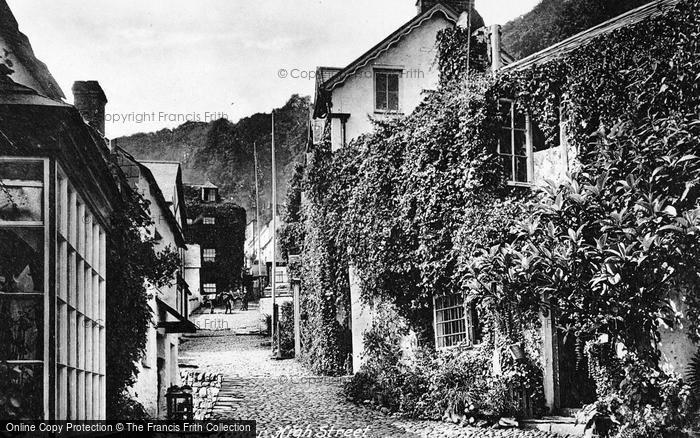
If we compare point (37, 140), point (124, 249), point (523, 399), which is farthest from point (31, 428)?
point (523, 399)

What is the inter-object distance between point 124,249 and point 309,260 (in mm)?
14877

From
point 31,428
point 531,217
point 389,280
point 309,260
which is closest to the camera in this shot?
point 31,428

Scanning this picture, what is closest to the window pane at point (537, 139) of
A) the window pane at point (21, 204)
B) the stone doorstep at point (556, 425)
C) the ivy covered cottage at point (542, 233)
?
the ivy covered cottage at point (542, 233)

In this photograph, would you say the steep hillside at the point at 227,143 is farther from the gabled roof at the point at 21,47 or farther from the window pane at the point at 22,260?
the window pane at the point at 22,260

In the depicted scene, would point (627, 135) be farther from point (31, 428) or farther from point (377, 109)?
point (377, 109)

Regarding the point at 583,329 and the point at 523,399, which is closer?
the point at 583,329

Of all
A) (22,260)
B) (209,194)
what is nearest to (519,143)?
(22,260)

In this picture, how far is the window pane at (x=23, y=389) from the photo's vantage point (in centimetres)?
509

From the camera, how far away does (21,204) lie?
5.29m

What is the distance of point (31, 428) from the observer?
5.19 meters

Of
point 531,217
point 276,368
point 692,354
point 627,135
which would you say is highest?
point 627,135

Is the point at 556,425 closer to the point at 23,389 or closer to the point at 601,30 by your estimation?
the point at 601,30

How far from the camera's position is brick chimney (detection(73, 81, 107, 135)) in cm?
1256

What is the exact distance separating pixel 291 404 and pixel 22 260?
11.7m
